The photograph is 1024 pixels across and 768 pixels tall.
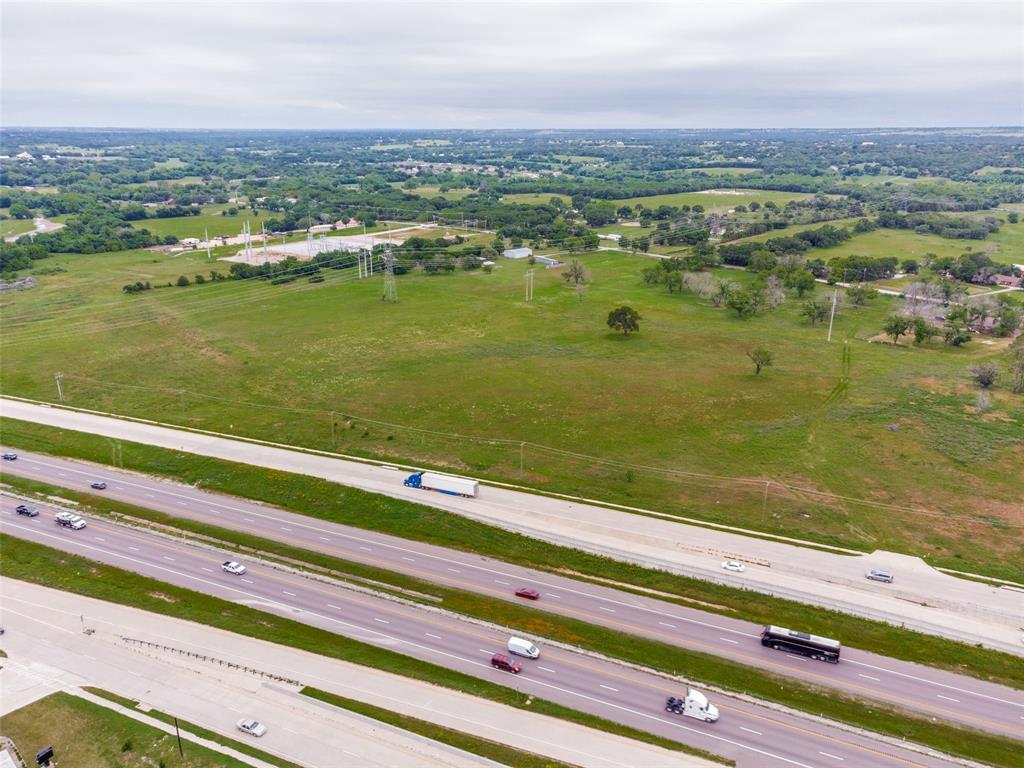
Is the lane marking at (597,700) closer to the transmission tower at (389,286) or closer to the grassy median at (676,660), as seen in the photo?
the grassy median at (676,660)

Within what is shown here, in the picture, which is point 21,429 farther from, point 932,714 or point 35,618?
point 932,714

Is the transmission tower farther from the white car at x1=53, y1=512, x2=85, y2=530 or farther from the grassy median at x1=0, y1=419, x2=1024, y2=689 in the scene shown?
the white car at x1=53, y1=512, x2=85, y2=530

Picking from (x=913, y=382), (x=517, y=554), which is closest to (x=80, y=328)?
(x=517, y=554)

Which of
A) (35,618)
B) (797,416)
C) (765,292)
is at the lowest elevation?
(35,618)

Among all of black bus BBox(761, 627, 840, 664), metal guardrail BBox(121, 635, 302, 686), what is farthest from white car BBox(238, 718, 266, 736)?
black bus BBox(761, 627, 840, 664)

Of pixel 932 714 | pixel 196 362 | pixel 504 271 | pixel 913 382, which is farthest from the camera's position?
pixel 504 271

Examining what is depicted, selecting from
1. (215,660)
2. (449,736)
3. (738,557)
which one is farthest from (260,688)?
(738,557)
